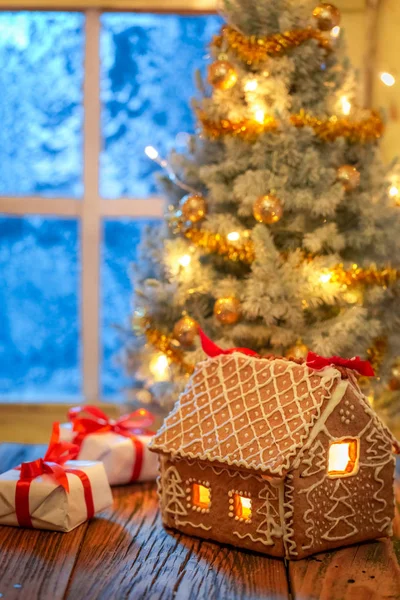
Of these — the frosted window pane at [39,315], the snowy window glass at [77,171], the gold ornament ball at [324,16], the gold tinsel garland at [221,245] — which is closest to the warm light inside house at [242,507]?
the gold tinsel garland at [221,245]

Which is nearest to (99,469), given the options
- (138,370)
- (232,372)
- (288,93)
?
(232,372)

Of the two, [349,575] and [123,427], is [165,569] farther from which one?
[123,427]

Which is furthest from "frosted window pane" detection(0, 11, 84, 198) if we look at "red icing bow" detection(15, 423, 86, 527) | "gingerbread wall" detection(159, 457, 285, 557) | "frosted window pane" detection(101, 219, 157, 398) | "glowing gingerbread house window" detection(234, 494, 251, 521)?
"glowing gingerbread house window" detection(234, 494, 251, 521)

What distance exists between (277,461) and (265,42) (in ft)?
3.50

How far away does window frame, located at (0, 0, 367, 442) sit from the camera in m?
2.73

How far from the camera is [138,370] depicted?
220cm

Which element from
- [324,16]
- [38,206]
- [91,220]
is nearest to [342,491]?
[324,16]

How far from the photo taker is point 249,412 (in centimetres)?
139

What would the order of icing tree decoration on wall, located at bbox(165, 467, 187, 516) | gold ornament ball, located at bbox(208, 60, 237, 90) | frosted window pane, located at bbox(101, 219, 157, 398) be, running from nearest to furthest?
icing tree decoration on wall, located at bbox(165, 467, 187, 516), gold ornament ball, located at bbox(208, 60, 237, 90), frosted window pane, located at bbox(101, 219, 157, 398)

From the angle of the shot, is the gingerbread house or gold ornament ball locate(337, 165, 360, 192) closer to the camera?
the gingerbread house

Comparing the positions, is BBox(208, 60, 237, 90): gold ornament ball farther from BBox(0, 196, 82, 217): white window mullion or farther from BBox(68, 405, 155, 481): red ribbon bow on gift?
BBox(0, 196, 82, 217): white window mullion

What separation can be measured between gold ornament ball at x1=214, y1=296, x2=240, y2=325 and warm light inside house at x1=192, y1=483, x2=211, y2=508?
0.51 meters

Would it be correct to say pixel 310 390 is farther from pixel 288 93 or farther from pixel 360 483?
pixel 288 93

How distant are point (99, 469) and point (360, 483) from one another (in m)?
0.52
